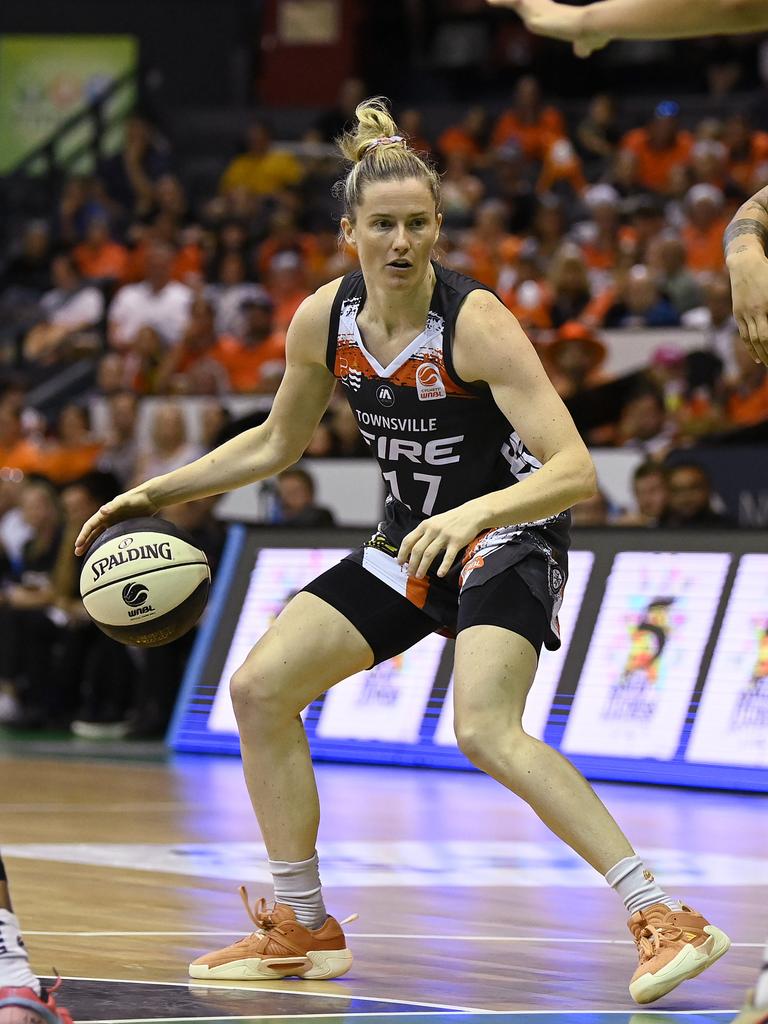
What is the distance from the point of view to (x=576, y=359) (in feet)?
42.6

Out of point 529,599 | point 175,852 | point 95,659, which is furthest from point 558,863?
point 95,659

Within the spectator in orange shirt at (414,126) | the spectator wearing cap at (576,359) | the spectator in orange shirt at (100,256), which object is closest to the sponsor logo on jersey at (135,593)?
the spectator wearing cap at (576,359)

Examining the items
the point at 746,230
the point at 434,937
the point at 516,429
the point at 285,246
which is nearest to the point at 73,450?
the point at 285,246

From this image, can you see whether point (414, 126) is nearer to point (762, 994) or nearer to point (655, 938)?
point (655, 938)

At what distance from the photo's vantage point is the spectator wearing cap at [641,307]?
46.6 feet

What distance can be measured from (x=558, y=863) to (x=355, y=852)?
2.55 feet

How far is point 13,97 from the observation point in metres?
24.3

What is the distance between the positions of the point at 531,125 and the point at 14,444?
656cm

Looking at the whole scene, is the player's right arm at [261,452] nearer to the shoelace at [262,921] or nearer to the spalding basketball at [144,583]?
the spalding basketball at [144,583]

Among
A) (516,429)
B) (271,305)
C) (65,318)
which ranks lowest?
(65,318)

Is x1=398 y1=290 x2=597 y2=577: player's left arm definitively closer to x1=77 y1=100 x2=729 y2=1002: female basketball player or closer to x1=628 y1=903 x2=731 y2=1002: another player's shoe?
x1=77 y1=100 x2=729 y2=1002: female basketball player

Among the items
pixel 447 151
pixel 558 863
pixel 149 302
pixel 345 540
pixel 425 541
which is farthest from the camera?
pixel 447 151

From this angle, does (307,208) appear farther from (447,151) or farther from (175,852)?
(175,852)

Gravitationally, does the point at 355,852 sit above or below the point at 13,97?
below
